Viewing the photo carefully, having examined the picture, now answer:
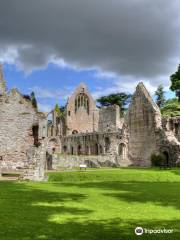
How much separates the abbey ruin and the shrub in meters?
0.65

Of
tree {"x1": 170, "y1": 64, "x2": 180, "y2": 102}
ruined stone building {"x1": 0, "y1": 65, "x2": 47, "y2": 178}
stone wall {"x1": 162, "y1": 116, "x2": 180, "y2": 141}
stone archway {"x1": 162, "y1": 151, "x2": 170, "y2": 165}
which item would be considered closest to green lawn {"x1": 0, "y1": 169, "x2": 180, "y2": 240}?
ruined stone building {"x1": 0, "y1": 65, "x2": 47, "y2": 178}

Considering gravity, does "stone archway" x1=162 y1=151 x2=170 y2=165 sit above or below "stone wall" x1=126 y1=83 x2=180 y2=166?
below

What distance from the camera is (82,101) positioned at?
83375 mm

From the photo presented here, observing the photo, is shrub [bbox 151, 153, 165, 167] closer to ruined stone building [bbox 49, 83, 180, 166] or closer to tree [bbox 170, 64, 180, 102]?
ruined stone building [bbox 49, 83, 180, 166]

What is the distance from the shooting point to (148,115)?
48.5 meters

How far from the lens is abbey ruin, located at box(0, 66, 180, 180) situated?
28.7 meters

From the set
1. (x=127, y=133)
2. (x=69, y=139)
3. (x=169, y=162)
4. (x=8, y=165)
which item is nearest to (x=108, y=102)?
(x=69, y=139)

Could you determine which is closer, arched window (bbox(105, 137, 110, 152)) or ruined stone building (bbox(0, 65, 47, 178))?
ruined stone building (bbox(0, 65, 47, 178))

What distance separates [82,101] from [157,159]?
130 feet

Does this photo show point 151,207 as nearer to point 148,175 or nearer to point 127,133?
point 148,175

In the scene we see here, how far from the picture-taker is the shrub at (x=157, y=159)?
4534 centimetres

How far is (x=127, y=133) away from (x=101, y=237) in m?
44.1

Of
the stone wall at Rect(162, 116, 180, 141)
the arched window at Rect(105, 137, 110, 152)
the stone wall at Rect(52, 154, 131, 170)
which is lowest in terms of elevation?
the stone wall at Rect(52, 154, 131, 170)

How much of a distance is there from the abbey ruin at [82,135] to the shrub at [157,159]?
65 centimetres
